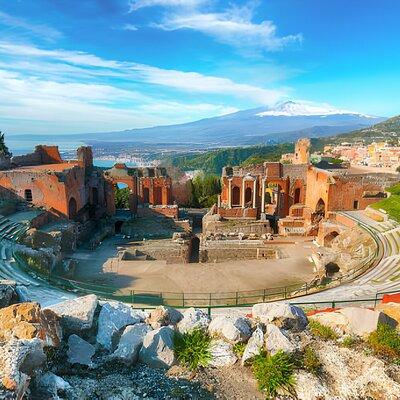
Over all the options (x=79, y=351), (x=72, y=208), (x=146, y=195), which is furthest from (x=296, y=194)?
(x=79, y=351)

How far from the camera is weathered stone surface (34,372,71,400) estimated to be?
5523 millimetres

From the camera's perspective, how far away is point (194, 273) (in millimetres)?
23500

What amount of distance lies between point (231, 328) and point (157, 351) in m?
1.68

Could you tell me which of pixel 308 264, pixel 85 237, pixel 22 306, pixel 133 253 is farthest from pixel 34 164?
pixel 22 306

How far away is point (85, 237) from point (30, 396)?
88.3ft

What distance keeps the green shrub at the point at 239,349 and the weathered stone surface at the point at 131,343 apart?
1959 millimetres

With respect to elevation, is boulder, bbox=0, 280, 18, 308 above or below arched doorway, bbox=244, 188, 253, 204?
above

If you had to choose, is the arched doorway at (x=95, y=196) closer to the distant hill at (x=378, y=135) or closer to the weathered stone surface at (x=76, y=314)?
the weathered stone surface at (x=76, y=314)

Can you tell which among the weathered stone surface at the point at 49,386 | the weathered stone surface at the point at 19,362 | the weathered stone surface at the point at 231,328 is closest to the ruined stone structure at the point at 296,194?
the weathered stone surface at the point at 231,328

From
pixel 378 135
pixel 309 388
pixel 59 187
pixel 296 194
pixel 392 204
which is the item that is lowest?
pixel 296 194

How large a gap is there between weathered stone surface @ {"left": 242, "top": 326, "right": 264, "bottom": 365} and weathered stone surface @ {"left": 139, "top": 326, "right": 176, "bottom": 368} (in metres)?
1.50

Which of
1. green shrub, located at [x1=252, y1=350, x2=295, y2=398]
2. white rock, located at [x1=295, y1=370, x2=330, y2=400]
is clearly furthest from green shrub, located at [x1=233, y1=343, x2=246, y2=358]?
white rock, located at [x1=295, y1=370, x2=330, y2=400]

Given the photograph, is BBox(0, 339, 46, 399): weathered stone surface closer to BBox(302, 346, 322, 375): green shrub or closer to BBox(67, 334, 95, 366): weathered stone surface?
BBox(67, 334, 95, 366): weathered stone surface

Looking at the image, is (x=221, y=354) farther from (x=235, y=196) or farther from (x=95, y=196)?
(x=95, y=196)
